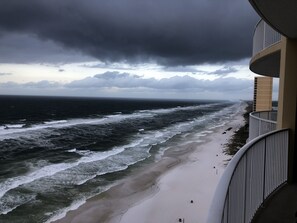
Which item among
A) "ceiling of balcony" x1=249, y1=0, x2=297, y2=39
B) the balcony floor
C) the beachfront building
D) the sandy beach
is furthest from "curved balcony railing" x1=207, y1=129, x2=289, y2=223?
the sandy beach

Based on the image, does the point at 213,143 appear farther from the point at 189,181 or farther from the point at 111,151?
the point at 189,181

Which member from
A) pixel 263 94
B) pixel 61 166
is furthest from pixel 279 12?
pixel 263 94

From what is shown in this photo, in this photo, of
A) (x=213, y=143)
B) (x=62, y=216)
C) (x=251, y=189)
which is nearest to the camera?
(x=251, y=189)

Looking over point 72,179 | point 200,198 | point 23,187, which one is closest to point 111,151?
point 72,179

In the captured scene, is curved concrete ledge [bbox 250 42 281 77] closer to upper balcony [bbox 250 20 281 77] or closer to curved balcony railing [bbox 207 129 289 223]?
upper balcony [bbox 250 20 281 77]

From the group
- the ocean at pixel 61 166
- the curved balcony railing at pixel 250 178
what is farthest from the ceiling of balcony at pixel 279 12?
the ocean at pixel 61 166

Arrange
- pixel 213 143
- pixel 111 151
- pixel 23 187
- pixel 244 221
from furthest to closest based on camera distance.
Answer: pixel 213 143
pixel 111 151
pixel 23 187
pixel 244 221

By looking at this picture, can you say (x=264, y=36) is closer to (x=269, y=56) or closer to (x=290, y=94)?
(x=269, y=56)

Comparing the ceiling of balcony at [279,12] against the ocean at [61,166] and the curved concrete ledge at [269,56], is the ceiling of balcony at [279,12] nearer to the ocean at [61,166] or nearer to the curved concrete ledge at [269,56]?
the curved concrete ledge at [269,56]
